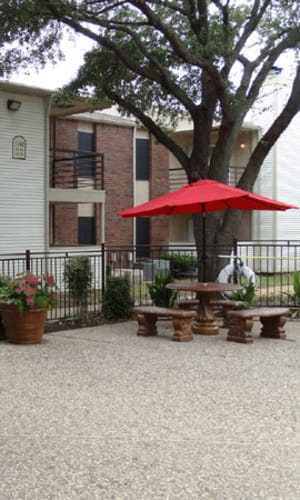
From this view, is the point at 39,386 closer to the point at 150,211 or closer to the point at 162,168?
the point at 150,211

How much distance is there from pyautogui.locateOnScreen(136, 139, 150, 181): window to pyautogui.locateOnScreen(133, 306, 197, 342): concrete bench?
13.8 meters

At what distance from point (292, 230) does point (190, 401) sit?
19.7 meters

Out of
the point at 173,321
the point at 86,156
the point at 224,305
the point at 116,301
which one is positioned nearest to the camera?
the point at 173,321

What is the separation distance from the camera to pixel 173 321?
9.52 meters

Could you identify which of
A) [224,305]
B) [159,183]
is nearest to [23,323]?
[224,305]

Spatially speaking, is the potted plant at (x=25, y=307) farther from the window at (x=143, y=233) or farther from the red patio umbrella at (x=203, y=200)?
the window at (x=143, y=233)

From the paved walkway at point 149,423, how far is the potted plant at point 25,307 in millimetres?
304

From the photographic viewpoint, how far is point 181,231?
25.8 metres

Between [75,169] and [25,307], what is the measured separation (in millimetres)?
10750

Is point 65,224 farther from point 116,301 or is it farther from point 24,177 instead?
Answer: point 116,301

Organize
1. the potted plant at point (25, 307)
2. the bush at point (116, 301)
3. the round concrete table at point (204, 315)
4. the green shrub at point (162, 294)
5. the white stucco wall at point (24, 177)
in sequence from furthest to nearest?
the white stucco wall at point (24, 177) → the bush at point (116, 301) → the green shrub at point (162, 294) → the round concrete table at point (204, 315) → the potted plant at point (25, 307)

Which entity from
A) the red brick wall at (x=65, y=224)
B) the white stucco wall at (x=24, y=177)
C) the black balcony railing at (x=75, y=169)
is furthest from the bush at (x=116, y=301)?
the red brick wall at (x=65, y=224)

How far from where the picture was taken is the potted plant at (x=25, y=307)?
8.95 m

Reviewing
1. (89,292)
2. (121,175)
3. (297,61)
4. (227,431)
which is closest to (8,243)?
(89,292)
